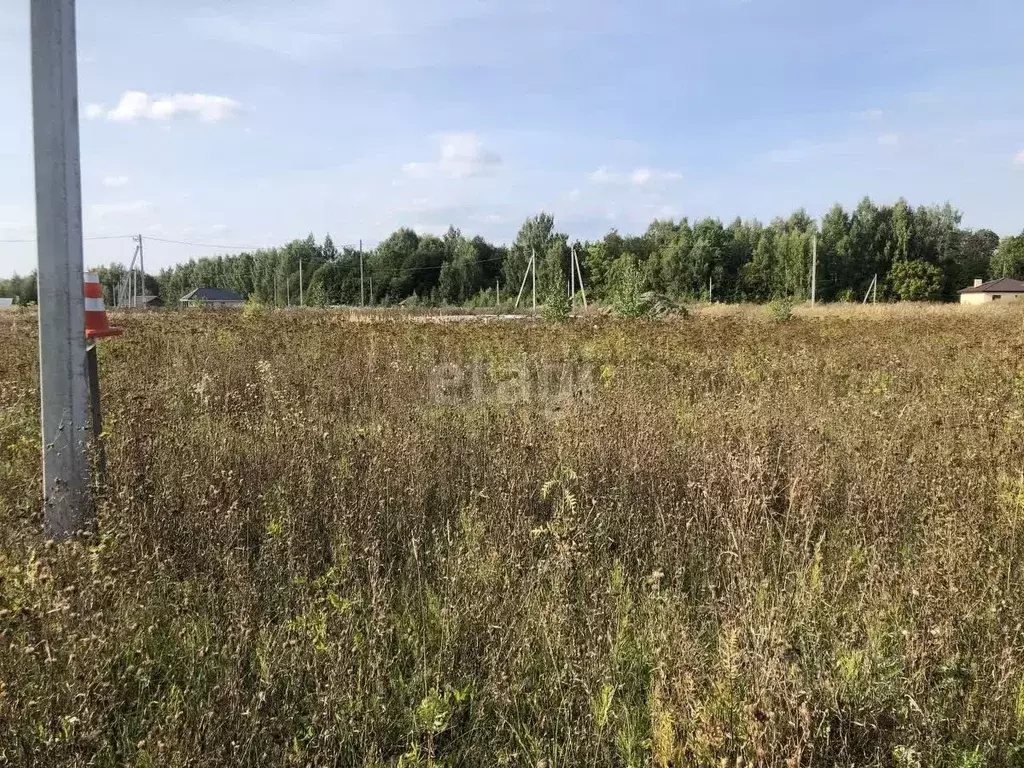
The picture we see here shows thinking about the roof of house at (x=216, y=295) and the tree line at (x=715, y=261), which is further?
the roof of house at (x=216, y=295)

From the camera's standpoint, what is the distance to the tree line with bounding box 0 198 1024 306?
201 feet

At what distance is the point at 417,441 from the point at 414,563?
1.16 metres

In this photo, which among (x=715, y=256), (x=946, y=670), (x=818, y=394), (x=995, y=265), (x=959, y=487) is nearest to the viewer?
(x=946, y=670)

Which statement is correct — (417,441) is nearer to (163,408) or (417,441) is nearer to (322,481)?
(322,481)

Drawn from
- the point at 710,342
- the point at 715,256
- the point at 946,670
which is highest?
the point at 715,256

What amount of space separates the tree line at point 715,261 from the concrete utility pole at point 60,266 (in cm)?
4936

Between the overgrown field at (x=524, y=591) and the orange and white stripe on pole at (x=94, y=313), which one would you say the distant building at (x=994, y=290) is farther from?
the orange and white stripe on pole at (x=94, y=313)

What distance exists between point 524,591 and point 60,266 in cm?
249

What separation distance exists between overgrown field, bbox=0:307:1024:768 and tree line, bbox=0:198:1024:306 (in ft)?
158

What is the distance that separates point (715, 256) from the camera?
6309 centimetres

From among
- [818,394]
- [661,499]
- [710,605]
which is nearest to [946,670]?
[710,605]

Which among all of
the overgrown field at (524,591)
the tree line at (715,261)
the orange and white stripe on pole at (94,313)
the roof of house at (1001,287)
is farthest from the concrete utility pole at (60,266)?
the roof of house at (1001,287)

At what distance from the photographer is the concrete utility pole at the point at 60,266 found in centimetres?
300

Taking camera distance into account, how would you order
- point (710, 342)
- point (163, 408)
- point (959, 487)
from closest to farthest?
point (959, 487)
point (163, 408)
point (710, 342)
